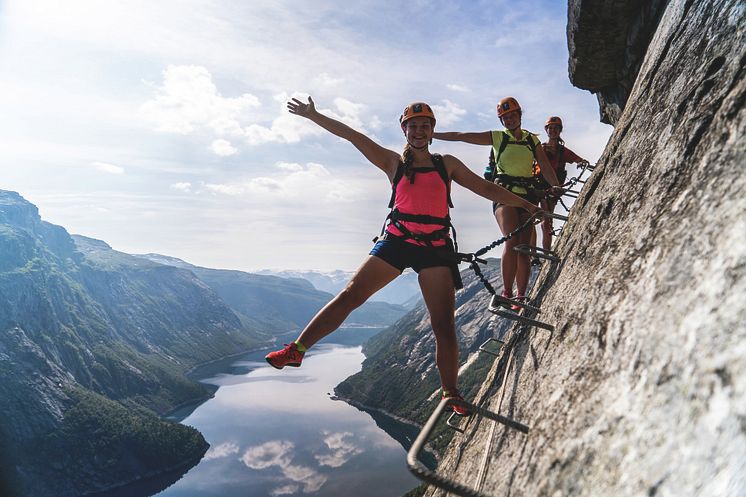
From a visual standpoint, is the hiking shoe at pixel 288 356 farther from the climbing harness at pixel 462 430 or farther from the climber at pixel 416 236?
the climbing harness at pixel 462 430

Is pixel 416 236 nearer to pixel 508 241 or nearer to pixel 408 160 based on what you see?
pixel 408 160

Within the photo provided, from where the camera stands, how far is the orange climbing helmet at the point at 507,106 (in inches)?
372

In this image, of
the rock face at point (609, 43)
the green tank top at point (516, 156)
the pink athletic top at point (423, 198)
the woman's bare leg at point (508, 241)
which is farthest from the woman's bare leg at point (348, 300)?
the rock face at point (609, 43)

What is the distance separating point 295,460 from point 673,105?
207 metres

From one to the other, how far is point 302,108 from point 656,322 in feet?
18.9

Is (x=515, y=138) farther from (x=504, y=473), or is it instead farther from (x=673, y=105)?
(x=504, y=473)

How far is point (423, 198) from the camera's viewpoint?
668 cm

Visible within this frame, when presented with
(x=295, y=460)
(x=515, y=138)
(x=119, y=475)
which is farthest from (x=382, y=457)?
(x=515, y=138)

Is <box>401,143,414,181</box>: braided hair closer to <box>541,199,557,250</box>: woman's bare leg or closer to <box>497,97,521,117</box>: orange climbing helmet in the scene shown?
<box>497,97,521,117</box>: orange climbing helmet

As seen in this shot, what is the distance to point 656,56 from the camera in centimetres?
660

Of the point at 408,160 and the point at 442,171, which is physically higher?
the point at 408,160

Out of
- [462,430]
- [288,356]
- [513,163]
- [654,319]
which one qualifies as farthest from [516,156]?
[654,319]

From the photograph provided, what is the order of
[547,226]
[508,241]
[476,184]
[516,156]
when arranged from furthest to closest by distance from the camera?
[547,226]
[516,156]
[508,241]
[476,184]

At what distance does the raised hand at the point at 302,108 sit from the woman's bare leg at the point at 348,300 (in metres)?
2.59
